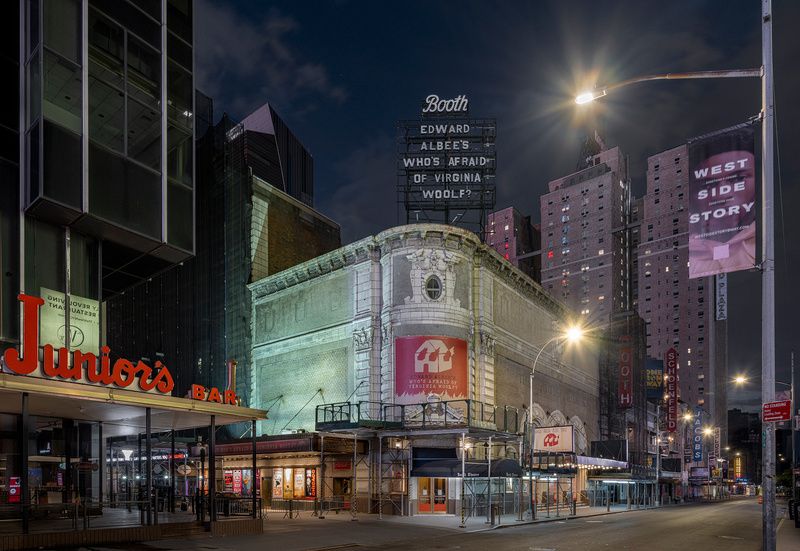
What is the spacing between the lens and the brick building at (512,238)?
559 ft

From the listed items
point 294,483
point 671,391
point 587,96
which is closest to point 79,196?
point 587,96

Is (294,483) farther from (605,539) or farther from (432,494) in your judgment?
(605,539)

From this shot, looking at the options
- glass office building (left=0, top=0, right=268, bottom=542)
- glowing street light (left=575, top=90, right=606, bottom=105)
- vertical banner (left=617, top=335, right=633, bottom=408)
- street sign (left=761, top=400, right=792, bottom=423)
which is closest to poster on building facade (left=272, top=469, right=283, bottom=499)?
glass office building (left=0, top=0, right=268, bottom=542)

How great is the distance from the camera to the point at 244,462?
45.7 m

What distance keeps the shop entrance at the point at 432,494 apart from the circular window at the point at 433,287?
1014cm

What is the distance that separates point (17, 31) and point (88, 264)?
344 inches

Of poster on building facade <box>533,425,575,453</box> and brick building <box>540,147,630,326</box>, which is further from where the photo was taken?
brick building <box>540,147,630,326</box>

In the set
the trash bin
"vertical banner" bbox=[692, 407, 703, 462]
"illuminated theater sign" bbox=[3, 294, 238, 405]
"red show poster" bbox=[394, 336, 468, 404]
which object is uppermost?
"illuminated theater sign" bbox=[3, 294, 238, 405]

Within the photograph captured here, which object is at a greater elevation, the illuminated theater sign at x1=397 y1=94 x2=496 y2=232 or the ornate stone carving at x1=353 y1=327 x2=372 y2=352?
the illuminated theater sign at x1=397 y1=94 x2=496 y2=232

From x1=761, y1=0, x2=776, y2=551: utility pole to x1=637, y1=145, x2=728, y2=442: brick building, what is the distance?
5265 inches

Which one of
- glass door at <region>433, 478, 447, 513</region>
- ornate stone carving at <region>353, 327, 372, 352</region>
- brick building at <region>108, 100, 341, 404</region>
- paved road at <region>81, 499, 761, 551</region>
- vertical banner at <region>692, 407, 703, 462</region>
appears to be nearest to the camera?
paved road at <region>81, 499, 761, 551</region>

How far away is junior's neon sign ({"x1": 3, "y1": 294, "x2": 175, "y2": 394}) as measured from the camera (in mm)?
18594

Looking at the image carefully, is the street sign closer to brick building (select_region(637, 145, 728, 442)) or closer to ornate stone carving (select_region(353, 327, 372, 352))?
ornate stone carving (select_region(353, 327, 372, 352))

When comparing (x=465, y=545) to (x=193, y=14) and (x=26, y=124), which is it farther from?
(x=193, y=14)
